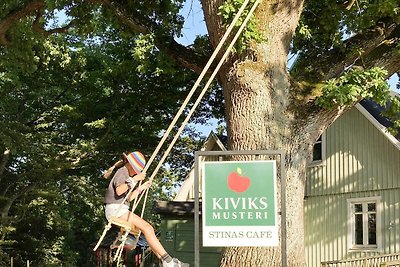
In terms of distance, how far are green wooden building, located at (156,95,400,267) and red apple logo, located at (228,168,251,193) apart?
1103cm

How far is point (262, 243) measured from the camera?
6613 mm

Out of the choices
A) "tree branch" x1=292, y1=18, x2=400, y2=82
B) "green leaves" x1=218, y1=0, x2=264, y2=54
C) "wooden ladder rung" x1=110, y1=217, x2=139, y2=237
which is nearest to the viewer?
"wooden ladder rung" x1=110, y1=217, x2=139, y2=237

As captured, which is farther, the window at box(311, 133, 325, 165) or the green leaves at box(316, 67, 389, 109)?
the window at box(311, 133, 325, 165)

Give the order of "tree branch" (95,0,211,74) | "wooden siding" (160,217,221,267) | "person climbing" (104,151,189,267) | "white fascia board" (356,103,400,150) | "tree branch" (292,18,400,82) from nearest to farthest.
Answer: "person climbing" (104,151,189,267) < "tree branch" (292,18,400,82) < "tree branch" (95,0,211,74) < "white fascia board" (356,103,400,150) < "wooden siding" (160,217,221,267)

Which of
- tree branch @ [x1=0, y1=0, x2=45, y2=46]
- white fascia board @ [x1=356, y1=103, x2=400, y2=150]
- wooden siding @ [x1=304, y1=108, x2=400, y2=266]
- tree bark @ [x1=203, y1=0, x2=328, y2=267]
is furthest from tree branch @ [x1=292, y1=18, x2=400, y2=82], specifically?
wooden siding @ [x1=304, y1=108, x2=400, y2=266]

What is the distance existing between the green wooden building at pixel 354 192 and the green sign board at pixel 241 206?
10969 mm

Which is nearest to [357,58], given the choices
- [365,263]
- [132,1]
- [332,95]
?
[332,95]

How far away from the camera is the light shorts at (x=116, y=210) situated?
720 centimetres

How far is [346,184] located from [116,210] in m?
13.5

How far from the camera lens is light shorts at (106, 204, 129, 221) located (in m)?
7.20

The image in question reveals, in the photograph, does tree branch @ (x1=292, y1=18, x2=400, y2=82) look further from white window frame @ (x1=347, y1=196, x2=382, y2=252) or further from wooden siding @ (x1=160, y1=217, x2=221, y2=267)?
wooden siding @ (x1=160, y1=217, x2=221, y2=267)

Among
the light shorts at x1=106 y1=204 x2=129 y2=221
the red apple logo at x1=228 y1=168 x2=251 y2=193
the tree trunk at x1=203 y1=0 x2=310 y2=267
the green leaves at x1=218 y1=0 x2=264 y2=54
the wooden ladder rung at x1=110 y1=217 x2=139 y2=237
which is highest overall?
the green leaves at x1=218 y1=0 x2=264 y2=54

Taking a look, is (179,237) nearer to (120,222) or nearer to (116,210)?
(116,210)

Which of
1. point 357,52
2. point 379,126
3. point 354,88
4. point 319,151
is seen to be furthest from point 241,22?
point 319,151
